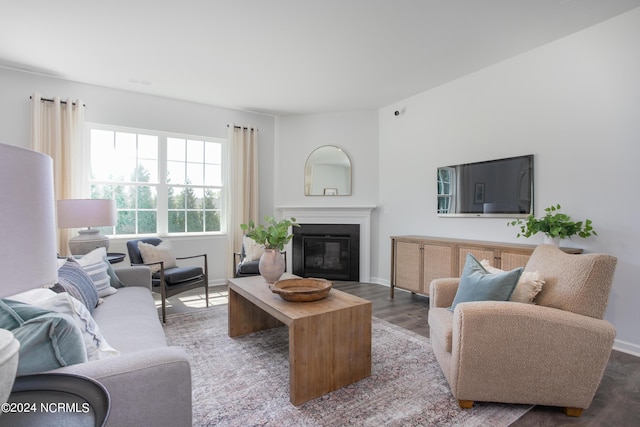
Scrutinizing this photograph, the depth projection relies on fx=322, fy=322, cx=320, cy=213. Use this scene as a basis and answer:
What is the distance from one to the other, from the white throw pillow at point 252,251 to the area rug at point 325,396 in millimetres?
1369

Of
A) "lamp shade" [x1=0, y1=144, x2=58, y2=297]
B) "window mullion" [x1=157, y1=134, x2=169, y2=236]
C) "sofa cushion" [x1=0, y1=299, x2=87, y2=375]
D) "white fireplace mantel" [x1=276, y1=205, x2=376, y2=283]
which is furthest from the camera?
"white fireplace mantel" [x1=276, y1=205, x2=376, y2=283]

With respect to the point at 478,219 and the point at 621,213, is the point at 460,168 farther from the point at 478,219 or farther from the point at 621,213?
the point at 621,213

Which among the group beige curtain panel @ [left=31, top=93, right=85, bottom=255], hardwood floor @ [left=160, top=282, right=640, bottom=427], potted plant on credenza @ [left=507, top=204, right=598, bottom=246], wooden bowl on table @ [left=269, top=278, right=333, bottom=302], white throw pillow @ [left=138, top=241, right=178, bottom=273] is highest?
beige curtain panel @ [left=31, top=93, right=85, bottom=255]

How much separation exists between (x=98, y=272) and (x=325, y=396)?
75.8 inches

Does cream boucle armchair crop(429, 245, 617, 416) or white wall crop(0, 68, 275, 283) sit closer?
cream boucle armchair crop(429, 245, 617, 416)

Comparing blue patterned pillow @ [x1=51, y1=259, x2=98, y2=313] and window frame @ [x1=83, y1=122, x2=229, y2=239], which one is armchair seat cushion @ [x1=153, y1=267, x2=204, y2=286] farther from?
window frame @ [x1=83, y1=122, x2=229, y2=239]

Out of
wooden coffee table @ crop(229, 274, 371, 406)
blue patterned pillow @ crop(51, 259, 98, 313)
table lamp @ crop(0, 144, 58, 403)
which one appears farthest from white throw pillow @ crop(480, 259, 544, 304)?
blue patterned pillow @ crop(51, 259, 98, 313)

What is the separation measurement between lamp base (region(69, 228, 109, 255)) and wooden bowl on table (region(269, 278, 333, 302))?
2.14m

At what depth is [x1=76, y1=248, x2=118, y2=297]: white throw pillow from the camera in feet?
7.91

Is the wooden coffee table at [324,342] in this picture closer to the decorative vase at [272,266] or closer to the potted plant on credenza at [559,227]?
the decorative vase at [272,266]

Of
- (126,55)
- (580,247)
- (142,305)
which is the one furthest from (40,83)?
(580,247)

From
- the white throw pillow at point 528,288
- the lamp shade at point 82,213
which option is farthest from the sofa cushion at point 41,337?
the lamp shade at point 82,213

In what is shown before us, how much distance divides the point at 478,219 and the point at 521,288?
6.50 ft

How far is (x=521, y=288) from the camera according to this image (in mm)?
1872
